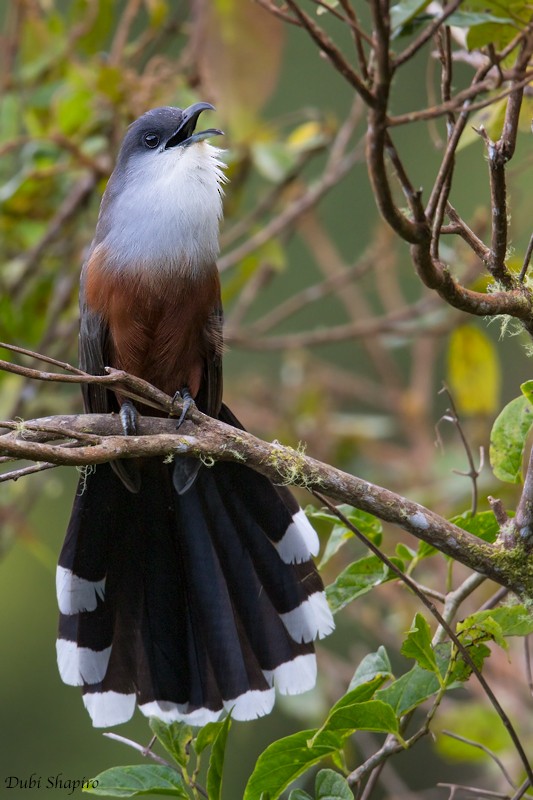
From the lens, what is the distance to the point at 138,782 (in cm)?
208

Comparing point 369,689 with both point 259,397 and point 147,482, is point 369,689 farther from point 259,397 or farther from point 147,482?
point 259,397

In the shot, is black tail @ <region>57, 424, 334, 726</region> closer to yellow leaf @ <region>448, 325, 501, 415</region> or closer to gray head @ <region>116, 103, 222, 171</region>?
gray head @ <region>116, 103, 222, 171</region>

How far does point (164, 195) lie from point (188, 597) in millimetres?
1375

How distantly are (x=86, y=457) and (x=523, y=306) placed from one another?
0.99 meters

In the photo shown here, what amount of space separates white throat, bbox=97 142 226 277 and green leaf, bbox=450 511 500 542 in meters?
1.44

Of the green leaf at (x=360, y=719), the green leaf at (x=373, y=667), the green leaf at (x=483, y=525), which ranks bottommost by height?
the green leaf at (x=360, y=719)

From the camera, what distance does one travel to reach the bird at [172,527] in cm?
302

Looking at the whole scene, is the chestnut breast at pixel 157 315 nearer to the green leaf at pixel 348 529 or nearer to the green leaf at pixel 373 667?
the green leaf at pixel 348 529

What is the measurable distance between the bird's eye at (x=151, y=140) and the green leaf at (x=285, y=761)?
236 cm

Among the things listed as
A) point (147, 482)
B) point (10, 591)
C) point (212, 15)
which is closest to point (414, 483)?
point (147, 482)

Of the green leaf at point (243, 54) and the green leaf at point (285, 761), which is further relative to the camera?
the green leaf at point (243, 54)

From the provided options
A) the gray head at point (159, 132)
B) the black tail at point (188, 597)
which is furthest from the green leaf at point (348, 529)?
the gray head at point (159, 132)

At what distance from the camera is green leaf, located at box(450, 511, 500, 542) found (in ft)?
7.77

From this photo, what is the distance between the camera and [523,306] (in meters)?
2.18
